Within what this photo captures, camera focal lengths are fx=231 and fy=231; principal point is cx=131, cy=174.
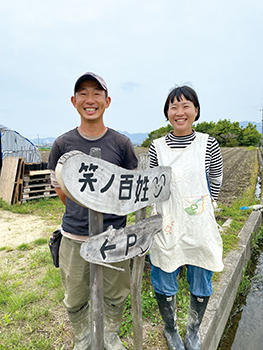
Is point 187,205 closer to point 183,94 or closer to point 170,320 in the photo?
point 183,94

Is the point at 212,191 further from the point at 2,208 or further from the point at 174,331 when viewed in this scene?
the point at 2,208

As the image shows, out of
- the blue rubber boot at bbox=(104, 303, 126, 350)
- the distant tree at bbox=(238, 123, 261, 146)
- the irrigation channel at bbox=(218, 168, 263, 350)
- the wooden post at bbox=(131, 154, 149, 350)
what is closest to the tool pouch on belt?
the blue rubber boot at bbox=(104, 303, 126, 350)

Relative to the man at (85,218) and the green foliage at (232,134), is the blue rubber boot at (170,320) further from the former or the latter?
the green foliage at (232,134)

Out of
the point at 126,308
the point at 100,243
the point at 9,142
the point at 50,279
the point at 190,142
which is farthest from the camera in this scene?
the point at 9,142

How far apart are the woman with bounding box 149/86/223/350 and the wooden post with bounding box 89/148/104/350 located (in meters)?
0.56

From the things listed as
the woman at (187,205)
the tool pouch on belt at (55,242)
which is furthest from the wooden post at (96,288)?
the tool pouch on belt at (55,242)

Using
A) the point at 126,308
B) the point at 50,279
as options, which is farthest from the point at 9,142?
the point at 126,308

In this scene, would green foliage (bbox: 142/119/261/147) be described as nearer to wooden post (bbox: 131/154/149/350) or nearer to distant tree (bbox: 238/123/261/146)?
distant tree (bbox: 238/123/261/146)

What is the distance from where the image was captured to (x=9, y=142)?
39.7 feet

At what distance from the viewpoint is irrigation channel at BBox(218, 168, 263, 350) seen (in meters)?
2.67

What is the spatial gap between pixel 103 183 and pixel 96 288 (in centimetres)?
66

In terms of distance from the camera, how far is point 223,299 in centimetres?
253

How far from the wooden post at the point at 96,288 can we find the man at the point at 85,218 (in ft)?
1.18

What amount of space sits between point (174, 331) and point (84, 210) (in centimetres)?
131
